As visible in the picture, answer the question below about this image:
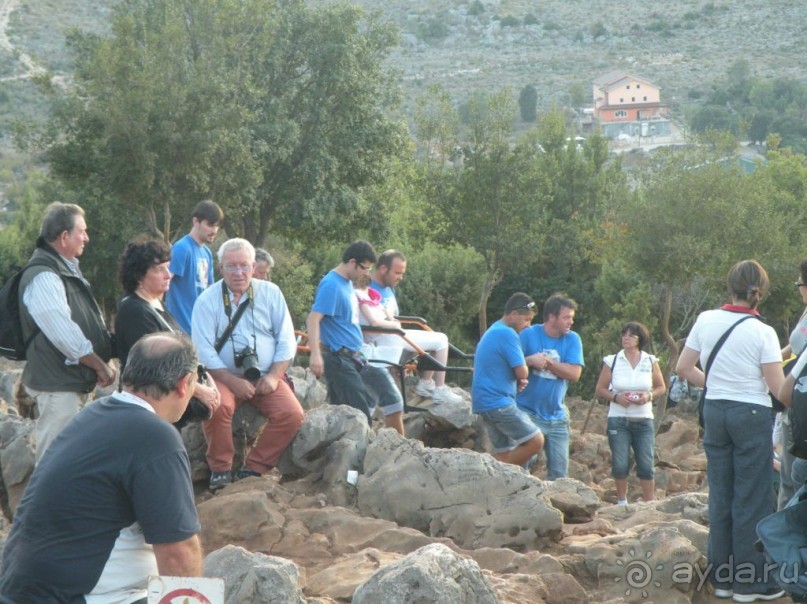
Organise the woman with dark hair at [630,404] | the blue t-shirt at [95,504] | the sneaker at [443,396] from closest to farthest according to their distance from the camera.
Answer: the blue t-shirt at [95,504]
the woman with dark hair at [630,404]
the sneaker at [443,396]

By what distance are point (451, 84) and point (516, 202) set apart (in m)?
72.7

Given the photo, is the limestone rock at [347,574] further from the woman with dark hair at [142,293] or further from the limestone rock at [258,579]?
the woman with dark hair at [142,293]

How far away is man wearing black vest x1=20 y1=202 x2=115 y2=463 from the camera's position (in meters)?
6.81

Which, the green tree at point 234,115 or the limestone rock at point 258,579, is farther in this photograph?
the green tree at point 234,115

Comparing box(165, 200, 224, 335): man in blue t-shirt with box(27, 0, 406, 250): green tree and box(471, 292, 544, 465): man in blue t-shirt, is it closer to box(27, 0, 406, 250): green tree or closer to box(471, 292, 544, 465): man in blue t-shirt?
box(471, 292, 544, 465): man in blue t-shirt

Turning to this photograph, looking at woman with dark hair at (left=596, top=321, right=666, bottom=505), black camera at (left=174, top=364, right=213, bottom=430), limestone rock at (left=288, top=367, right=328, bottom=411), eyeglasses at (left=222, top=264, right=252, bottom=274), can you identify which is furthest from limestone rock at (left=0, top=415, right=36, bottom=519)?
woman with dark hair at (left=596, top=321, right=666, bottom=505)

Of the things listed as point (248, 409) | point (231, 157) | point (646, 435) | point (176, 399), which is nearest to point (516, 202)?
point (231, 157)

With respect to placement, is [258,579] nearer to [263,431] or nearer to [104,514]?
[104,514]

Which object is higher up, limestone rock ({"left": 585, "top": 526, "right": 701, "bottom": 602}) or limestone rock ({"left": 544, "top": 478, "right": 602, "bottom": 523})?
limestone rock ({"left": 585, "top": 526, "right": 701, "bottom": 602})

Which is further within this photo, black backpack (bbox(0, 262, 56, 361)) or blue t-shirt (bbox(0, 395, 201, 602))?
black backpack (bbox(0, 262, 56, 361))

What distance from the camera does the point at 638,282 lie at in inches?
1233

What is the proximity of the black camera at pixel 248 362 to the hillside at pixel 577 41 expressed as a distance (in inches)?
3386

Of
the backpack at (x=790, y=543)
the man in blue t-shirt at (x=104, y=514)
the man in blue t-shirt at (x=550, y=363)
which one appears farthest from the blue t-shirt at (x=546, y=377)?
the man in blue t-shirt at (x=104, y=514)

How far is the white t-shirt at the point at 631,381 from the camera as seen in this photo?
10273 mm
